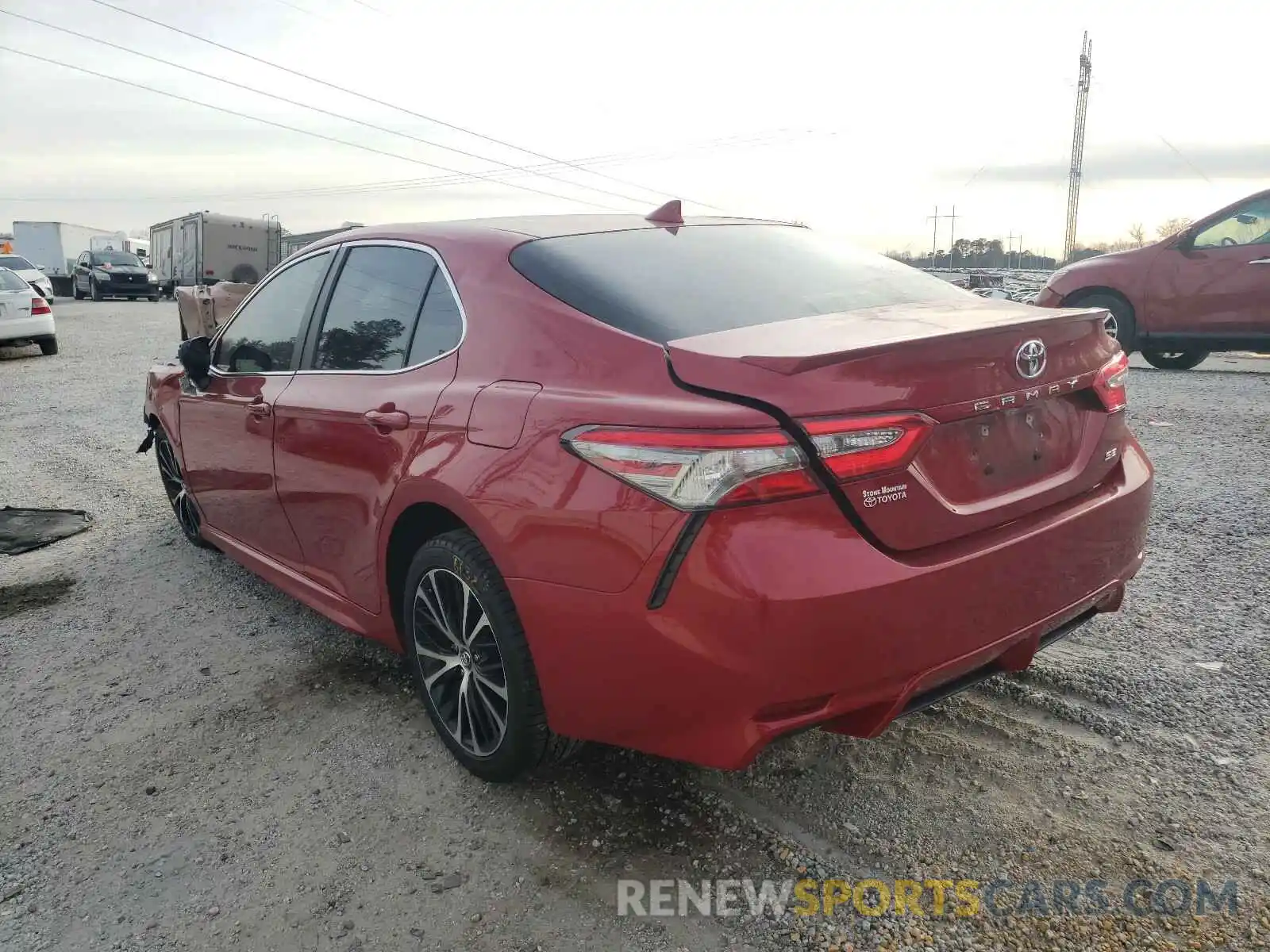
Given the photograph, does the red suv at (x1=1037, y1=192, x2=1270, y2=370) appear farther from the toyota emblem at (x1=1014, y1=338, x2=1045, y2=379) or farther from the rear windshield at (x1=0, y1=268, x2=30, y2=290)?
the rear windshield at (x1=0, y1=268, x2=30, y2=290)

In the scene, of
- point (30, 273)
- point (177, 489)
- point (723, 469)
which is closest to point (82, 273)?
point (30, 273)

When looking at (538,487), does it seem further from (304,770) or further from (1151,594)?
(1151,594)

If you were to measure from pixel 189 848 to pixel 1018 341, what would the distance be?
2.61 meters

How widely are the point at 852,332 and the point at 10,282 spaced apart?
17677 millimetres

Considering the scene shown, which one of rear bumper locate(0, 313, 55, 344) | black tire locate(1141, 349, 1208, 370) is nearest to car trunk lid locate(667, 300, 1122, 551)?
black tire locate(1141, 349, 1208, 370)

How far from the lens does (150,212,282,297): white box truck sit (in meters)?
31.7

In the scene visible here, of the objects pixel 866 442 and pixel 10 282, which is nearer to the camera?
pixel 866 442

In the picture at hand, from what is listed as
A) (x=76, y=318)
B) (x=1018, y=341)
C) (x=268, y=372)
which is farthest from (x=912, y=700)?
(x=76, y=318)

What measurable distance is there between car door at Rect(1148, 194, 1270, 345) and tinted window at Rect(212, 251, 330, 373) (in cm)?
914

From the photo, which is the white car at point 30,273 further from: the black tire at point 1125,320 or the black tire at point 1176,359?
the black tire at point 1176,359

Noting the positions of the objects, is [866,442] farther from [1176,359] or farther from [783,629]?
[1176,359]

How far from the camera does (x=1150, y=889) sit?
229cm

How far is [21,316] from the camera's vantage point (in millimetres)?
15742

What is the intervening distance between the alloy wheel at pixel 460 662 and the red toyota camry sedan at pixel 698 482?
0.04 ft
